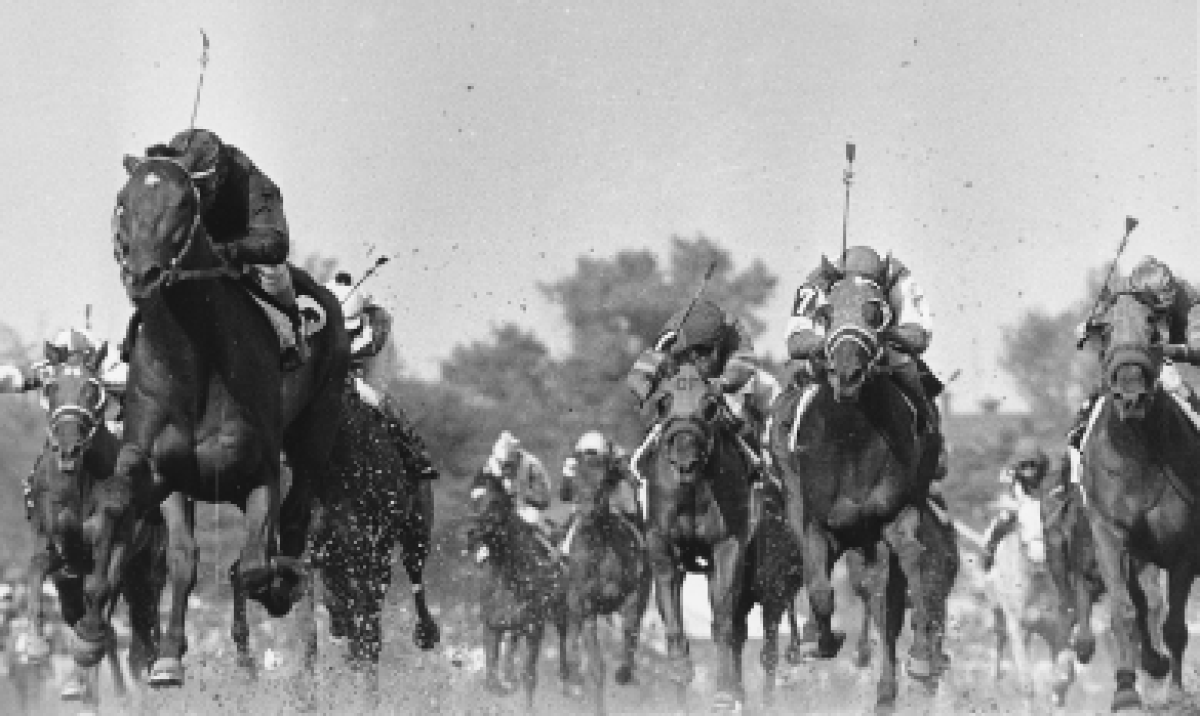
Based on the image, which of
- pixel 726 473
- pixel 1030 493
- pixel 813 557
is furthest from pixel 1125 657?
pixel 1030 493

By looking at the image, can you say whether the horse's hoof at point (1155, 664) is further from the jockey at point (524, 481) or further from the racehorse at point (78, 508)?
the jockey at point (524, 481)

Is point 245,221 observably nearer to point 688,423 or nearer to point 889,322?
point 889,322

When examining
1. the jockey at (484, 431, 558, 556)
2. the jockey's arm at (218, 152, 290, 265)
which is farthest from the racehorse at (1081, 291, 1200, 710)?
the jockey at (484, 431, 558, 556)

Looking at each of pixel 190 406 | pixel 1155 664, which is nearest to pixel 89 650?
pixel 190 406

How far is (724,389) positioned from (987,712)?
3.44m

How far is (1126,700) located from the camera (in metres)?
18.2

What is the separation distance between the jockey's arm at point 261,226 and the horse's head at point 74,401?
504 cm

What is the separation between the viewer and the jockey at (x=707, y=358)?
22141 mm

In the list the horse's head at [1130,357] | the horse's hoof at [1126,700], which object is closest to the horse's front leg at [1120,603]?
the horse's hoof at [1126,700]

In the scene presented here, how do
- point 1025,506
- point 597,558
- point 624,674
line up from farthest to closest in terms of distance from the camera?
point 1025,506
point 597,558
point 624,674

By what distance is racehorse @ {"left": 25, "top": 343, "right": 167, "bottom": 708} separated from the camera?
21422 mm

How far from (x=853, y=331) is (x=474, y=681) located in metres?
15.5

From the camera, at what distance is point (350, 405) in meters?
20.3

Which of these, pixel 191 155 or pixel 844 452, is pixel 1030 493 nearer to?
pixel 844 452
